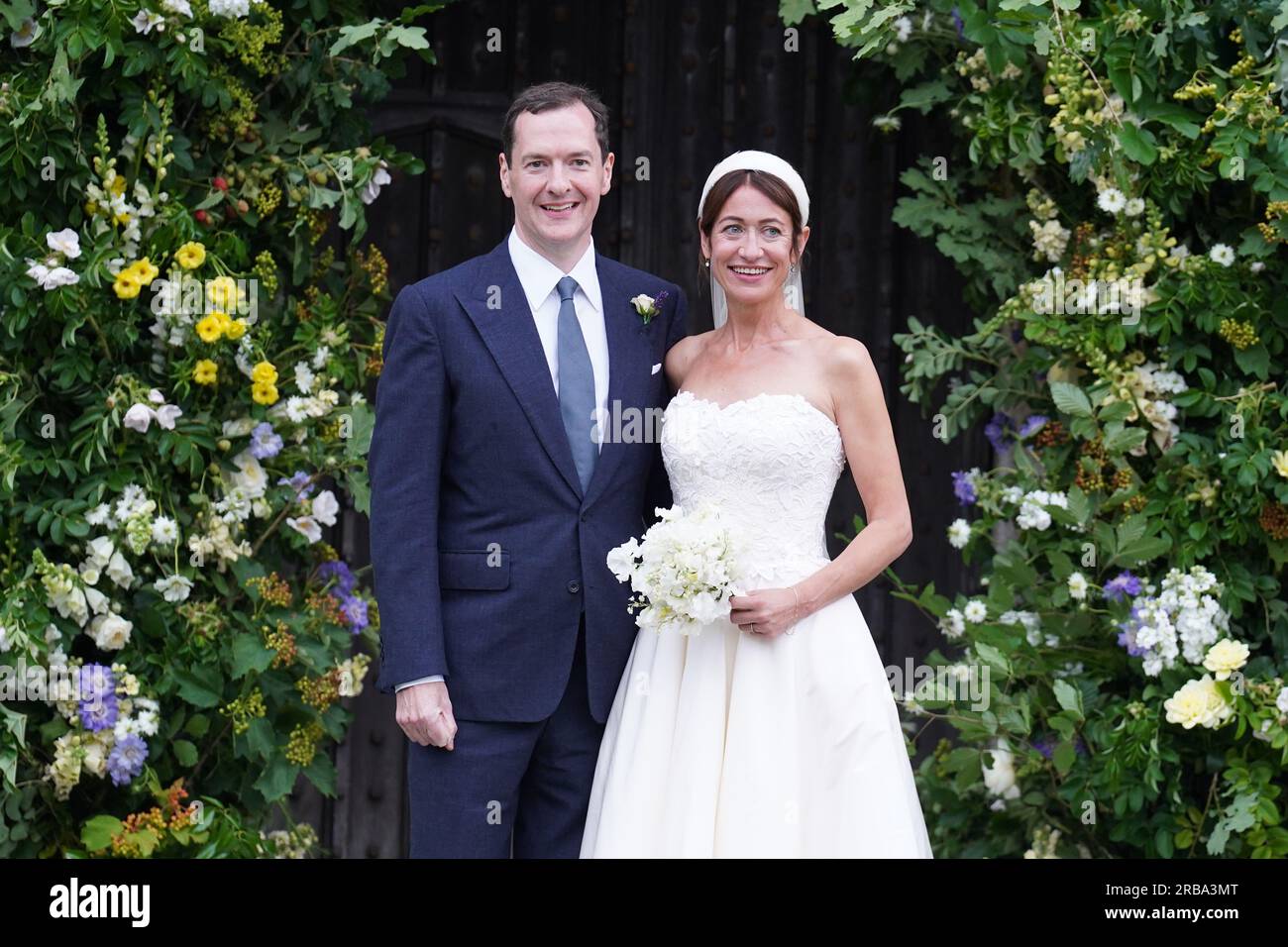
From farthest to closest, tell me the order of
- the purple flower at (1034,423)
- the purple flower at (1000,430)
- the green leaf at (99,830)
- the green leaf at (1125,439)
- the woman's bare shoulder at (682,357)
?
the purple flower at (1000,430), the purple flower at (1034,423), the green leaf at (1125,439), the green leaf at (99,830), the woman's bare shoulder at (682,357)

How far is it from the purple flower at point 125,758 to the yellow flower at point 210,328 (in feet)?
2.79

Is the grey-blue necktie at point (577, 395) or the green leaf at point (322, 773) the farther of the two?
the green leaf at point (322, 773)

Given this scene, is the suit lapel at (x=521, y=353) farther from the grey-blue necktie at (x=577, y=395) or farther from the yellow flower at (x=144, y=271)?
the yellow flower at (x=144, y=271)

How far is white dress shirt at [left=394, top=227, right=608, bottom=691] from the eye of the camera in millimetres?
3061

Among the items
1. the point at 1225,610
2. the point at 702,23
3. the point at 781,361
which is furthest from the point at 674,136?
the point at 1225,610

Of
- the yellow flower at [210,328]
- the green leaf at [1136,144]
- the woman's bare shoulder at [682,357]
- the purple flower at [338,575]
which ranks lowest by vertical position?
the purple flower at [338,575]

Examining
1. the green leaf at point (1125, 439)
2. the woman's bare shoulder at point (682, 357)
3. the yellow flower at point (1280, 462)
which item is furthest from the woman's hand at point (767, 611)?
the yellow flower at point (1280, 462)

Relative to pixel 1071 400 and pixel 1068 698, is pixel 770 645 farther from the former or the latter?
pixel 1071 400

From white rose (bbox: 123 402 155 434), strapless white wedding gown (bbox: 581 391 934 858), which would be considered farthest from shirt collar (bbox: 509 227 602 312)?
white rose (bbox: 123 402 155 434)

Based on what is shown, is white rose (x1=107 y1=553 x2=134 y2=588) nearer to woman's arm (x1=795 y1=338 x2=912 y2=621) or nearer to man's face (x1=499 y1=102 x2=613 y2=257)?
man's face (x1=499 y1=102 x2=613 y2=257)

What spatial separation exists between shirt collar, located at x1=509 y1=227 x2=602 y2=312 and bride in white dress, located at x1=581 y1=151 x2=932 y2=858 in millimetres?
240

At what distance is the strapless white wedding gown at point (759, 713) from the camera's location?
293cm

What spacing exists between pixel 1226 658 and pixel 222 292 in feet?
7.43

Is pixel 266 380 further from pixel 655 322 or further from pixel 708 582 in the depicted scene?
pixel 708 582
